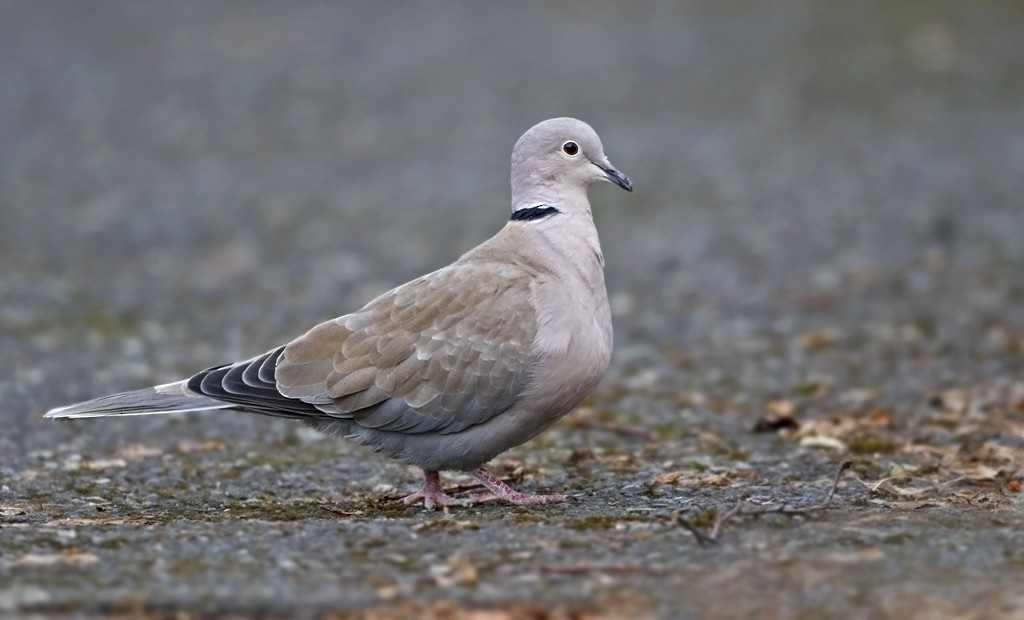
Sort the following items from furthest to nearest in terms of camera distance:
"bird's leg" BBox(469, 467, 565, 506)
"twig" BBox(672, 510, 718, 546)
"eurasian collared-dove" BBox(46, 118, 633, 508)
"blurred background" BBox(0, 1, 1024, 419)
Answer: "blurred background" BBox(0, 1, 1024, 419)
"bird's leg" BBox(469, 467, 565, 506)
"eurasian collared-dove" BBox(46, 118, 633, 508)
"twig" BBox(672, 510, 718, 546)

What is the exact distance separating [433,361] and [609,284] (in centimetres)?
587

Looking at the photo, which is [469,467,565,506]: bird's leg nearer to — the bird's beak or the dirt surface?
the dirt surface

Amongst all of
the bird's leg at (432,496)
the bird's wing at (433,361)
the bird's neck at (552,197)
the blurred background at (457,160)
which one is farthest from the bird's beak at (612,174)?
the blurred background at (457,160)

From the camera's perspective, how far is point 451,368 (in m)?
5.92

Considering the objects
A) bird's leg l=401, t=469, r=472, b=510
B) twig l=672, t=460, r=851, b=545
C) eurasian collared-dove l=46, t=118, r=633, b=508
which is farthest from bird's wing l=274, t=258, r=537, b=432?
twig l=672, t=460, r=851, b=545

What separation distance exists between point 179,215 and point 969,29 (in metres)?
9.94

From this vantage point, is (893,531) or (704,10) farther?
(704,10)

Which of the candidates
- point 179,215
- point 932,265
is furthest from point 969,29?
point 179,215

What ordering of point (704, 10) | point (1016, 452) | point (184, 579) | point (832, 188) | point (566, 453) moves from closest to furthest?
point (184, 579) < point (1016, 452) < point (566, 453) < point (832, 188) < point (704, 10)

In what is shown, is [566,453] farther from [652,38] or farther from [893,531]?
[652,38]

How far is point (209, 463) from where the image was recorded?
7266 mm

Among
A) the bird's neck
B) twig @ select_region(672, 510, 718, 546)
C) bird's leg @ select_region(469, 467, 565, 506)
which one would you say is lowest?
twig @ select_region(672, 510, 718, 546)

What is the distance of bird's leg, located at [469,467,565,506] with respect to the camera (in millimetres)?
5973

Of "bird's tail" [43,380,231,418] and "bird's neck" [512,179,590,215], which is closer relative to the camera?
"bird's tail" [43,380,231,418]
